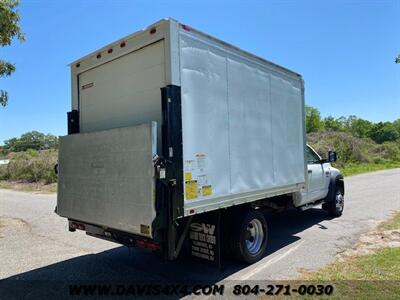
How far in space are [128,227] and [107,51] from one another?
268 centimetres

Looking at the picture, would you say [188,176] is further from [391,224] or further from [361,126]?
[361,126]

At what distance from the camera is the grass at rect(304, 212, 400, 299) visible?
4.21 meters

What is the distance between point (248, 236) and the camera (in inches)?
226

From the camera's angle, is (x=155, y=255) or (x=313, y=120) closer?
(x=155, y=255)

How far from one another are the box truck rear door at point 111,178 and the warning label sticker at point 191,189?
461 millimetres

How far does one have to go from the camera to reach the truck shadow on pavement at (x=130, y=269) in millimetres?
5023

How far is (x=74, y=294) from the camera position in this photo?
4.47 m

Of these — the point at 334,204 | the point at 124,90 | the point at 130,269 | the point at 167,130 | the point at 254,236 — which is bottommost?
the point at 130,269

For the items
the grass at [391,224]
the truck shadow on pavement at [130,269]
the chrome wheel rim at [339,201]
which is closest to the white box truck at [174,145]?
the truck shadow on pavement at [130,269]

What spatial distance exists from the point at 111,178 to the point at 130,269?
173 cm

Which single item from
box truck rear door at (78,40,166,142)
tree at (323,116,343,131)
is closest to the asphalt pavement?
box truck rear door at (78,40,166,142)

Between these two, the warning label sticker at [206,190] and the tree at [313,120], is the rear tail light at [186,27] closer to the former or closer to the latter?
the warning label sticker at [206,190]

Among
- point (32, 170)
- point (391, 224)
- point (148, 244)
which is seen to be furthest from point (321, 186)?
point (32, 170)

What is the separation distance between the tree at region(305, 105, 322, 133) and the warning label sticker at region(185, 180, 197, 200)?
231 feet
